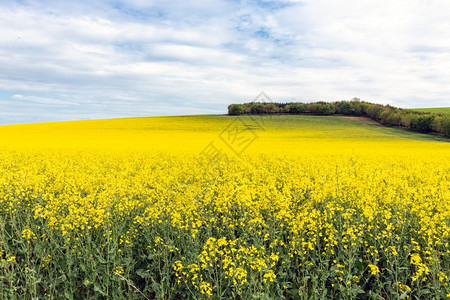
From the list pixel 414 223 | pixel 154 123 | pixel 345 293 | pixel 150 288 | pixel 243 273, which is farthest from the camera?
pixel 154 123

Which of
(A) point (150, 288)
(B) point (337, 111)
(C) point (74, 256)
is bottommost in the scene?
(A) point (150, 288)

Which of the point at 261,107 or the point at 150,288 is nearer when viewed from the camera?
the point at 150,288

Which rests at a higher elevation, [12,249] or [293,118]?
[293,118]

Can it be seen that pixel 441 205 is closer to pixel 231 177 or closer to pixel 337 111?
pixel 231 177

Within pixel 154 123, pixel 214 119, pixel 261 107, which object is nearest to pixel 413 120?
pixel 261 107

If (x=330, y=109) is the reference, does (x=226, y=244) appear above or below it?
below

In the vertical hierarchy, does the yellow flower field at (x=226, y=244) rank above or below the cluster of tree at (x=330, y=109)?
below

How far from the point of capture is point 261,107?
85812mm

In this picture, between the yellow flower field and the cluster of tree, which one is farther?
the cluster of tree

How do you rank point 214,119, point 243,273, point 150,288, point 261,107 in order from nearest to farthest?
point 243,273 < point 150,288 < point 214,119 < point 261,107

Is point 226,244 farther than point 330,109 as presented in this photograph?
No

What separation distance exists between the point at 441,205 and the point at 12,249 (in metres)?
10.4

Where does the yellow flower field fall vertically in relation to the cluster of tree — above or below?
below

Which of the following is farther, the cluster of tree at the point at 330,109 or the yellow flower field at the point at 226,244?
the cluster of tree at the point at 330,109
